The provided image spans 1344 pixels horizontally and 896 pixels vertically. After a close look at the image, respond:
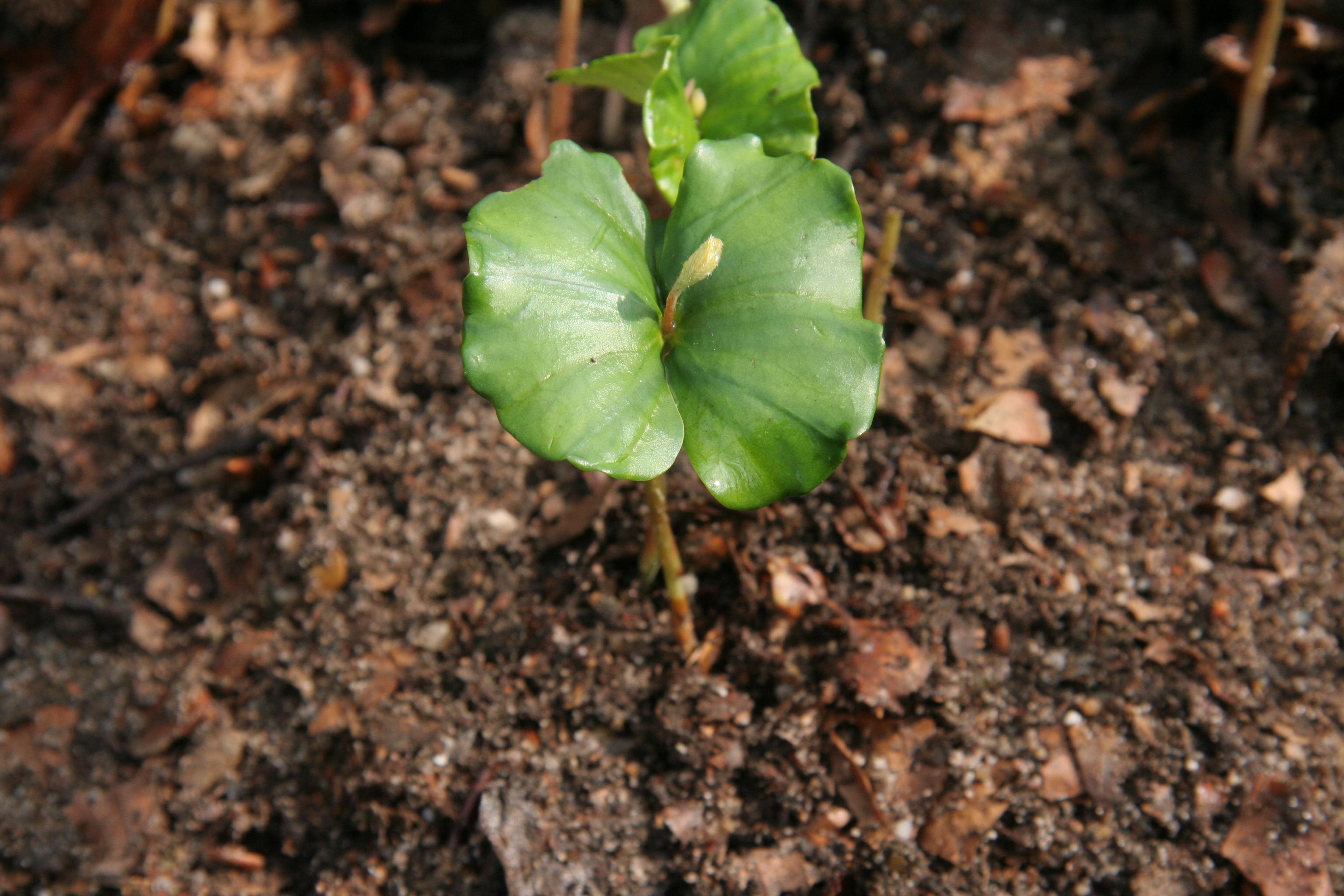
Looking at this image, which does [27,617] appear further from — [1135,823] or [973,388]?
[1135,823]

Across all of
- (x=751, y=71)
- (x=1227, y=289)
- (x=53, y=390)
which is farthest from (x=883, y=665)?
(x=53, y=390)

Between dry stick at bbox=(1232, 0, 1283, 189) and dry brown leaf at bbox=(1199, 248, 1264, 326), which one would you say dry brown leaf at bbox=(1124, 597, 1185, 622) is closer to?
dry brown leaf at bbox=(1199, 248, 1264, 326)

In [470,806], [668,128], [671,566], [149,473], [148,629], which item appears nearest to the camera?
[668,128]

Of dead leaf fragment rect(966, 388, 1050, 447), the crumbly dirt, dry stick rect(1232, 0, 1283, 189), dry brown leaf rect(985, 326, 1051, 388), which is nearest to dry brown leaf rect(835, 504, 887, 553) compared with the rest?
the crumbly dirt

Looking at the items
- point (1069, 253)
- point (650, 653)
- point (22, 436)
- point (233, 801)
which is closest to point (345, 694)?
point (233, 801)

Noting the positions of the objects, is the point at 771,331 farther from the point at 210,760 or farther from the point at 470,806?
the point at 210,760

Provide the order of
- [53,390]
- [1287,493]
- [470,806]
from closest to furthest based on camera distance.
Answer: [470,806], [1287,493], [53,390]

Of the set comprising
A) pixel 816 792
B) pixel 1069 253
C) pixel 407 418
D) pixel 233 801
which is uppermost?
pixel 1069 253
